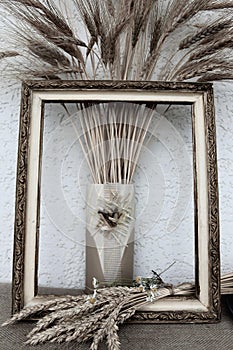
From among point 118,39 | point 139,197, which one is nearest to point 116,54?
point 118,39

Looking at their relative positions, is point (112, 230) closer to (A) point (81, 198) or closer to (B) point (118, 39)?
(A) point (81, 198)

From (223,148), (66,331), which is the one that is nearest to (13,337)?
(66,331)

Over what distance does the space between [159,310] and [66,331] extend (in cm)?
17

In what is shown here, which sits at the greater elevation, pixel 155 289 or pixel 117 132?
pixel 117 132

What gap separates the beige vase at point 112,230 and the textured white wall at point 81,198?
0.07ft

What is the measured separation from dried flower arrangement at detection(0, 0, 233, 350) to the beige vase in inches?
0.5

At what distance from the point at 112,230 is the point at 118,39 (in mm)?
380

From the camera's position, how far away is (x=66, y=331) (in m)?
0.65

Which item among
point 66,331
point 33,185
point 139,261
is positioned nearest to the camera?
point 66,331

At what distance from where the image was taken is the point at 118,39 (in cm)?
80

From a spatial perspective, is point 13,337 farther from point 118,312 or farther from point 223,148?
point 223,148

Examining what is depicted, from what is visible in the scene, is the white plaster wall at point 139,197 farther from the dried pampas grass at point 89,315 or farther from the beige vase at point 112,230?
the dried pampas grass at point 89,315

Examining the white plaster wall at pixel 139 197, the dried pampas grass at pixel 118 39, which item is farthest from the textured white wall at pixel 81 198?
the dried pampas grass at pixel 118 39

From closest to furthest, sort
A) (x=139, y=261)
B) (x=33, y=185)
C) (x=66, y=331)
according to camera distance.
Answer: (x=66, y=331) < (x=33, y=185) < (x=139, y=261)
